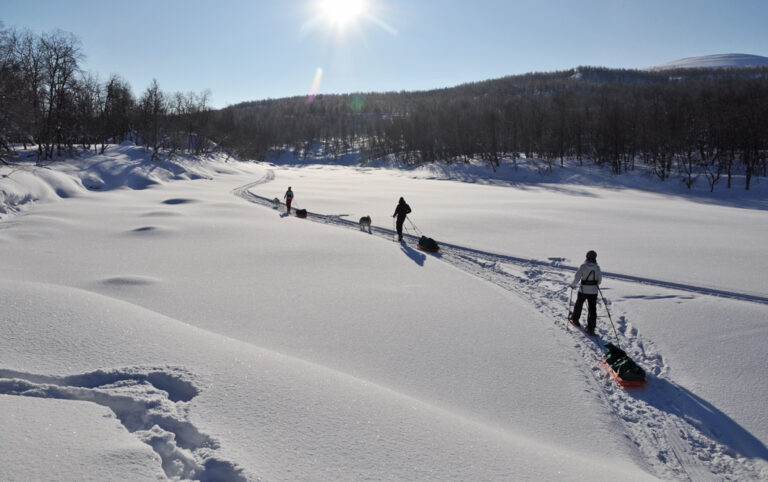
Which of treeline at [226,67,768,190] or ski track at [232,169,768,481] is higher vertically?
treeline at [226,67,768,190]

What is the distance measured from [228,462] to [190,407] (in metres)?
0.98

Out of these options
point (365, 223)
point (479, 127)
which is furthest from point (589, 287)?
point (479, 127)

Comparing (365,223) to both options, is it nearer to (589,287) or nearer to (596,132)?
(589,287)

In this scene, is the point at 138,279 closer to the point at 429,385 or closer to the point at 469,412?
the point at 429,385

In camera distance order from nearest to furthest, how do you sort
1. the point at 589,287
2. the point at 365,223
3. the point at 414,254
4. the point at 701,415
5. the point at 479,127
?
the point at 701,415
the point at 589,287
the point at 414,254
the point at 365,223
the point at 479,127

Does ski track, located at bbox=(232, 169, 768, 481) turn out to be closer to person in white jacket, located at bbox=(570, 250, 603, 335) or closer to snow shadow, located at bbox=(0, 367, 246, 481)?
person in white jacket, located at bbox=(570, 250, 603, 335)

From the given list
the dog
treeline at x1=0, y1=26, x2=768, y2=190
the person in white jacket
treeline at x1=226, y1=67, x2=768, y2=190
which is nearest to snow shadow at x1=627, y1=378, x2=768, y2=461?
the person in white jacket

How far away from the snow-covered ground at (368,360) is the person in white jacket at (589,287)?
0.33 m

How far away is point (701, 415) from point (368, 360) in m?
4.59

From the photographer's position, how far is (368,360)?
6086 millimetres

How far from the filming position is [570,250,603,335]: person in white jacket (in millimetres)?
7637

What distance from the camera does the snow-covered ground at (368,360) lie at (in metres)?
3.44

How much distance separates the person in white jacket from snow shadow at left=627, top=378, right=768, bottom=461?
1692mm

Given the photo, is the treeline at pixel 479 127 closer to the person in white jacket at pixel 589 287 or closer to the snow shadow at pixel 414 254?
the snow shadow at pixel 414 254
